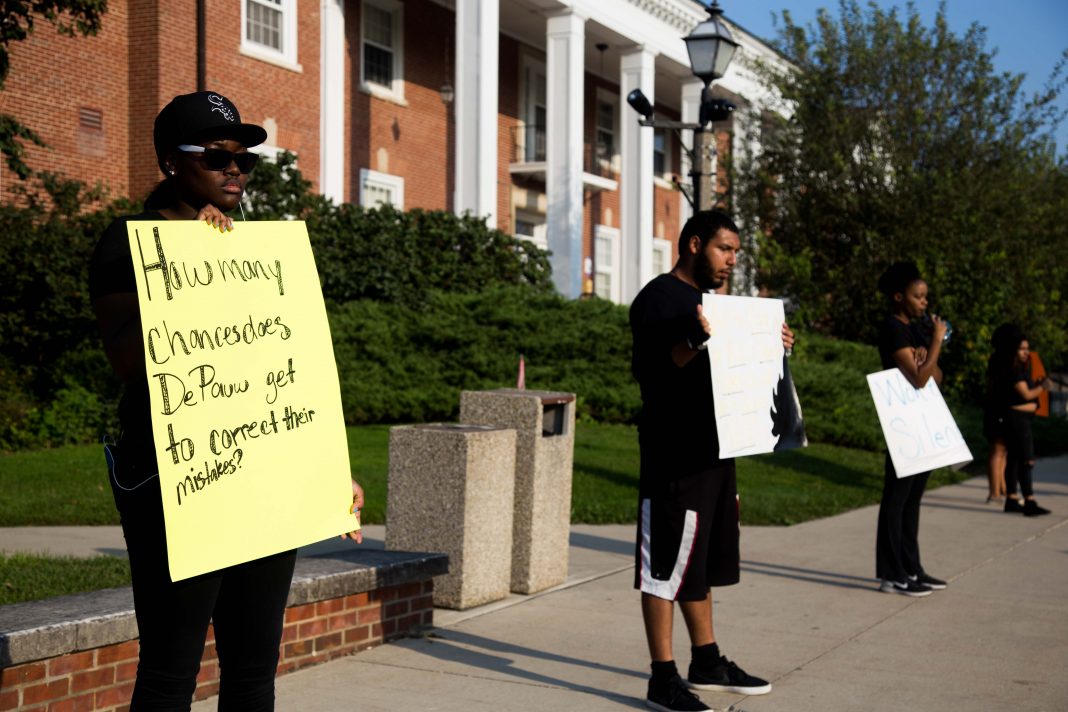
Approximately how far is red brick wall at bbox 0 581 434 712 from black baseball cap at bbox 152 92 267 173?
1993 mm

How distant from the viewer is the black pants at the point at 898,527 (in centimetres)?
747

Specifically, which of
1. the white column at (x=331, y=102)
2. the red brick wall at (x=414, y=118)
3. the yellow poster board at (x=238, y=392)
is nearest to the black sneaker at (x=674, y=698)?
the yellow poster board at (x=238, y=392)

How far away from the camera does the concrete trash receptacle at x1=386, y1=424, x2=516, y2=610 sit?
6.55 meters

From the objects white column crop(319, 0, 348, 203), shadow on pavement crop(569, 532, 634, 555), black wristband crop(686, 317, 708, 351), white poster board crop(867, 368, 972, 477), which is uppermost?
white column crop(319, 0, 348, 203)

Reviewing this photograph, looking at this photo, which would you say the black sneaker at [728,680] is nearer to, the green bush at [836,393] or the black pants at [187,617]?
the black pants at [187,617]

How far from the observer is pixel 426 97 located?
85.0ft

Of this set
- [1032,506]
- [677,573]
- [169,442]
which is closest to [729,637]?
[677,573]

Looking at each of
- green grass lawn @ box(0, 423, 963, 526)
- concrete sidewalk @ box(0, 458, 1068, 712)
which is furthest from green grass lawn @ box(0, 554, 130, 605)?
green grass lawn @ box(0, 423, 963, 526)

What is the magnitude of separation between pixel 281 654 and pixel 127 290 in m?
2.71

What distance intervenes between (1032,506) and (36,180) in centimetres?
1314

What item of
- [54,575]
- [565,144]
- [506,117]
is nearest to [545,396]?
[54,575]

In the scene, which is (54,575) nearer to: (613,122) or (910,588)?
(910,588)

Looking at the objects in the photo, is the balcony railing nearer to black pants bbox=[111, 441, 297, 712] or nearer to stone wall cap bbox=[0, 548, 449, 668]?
stone wall cap bbox=[0, 548, 449, 668]

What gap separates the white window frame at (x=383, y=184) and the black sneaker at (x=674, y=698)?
19.3 meters
